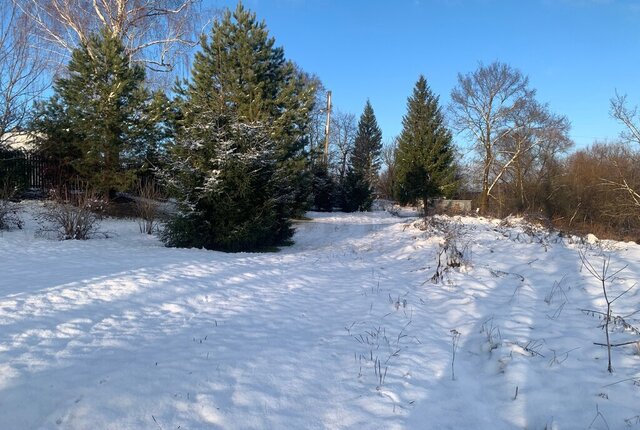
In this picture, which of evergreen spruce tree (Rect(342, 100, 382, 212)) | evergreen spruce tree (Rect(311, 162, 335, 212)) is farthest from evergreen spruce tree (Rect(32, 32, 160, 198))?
evergreen spruce tree (Rect(342, 100, 382, 212))

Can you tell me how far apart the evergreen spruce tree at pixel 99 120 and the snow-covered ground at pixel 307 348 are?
31.2 ft

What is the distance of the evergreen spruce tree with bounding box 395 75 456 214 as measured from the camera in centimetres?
2923

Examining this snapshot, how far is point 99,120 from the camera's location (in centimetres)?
1588

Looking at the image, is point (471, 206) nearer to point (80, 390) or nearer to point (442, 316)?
point (442, 316)

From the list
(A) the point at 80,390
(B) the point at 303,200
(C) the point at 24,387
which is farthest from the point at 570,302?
(B) the point at 303,200

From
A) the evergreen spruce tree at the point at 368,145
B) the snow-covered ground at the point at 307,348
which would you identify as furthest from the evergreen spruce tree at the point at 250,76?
the evergreen spruce tree at the point at 368,145

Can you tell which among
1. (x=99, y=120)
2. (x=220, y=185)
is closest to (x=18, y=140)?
(x=99, y=120)

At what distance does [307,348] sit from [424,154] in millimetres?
27344

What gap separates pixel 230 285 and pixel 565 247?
771 cm

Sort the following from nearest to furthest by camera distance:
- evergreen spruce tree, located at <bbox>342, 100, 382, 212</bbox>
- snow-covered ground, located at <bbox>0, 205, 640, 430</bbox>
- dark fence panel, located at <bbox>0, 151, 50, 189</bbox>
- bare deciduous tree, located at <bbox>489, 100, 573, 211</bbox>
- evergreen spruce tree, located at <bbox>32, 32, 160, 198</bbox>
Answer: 1. snow-covered ground, located at <bbox>0, 205, 640, 430</bbox>
2. dark fence panel, located at <bbox>0, 151, 50, 189</bbox>
3. evergreen spruce tree, located at <bbox>32, 32, 160, 198</bbox>
4. bare deciduous tree, located at <bbox>489, 100, 573, 211</bbox>
5. evergreen spruce tree, located at <bbox>342, 100, 382, 212</bbox>

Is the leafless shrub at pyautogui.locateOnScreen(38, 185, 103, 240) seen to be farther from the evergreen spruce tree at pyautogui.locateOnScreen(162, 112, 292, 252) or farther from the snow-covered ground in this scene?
the snow-covered ground

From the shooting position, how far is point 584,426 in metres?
2.72

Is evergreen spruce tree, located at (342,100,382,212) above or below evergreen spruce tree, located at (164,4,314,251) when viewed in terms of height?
above

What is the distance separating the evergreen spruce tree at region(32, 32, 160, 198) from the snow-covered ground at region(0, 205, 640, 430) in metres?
9.51
